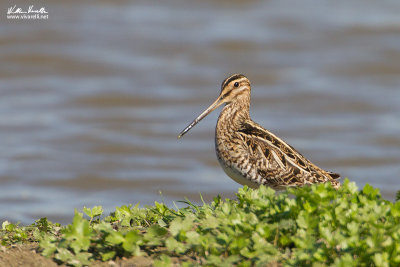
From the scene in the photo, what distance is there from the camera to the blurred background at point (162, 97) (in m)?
12.3

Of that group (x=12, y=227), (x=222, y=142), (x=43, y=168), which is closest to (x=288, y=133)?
(x=43, y=168)

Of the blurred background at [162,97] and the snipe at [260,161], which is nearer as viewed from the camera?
the snipe at [260,161]

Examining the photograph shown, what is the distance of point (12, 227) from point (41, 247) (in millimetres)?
882

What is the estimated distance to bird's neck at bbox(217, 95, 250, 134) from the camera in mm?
7993

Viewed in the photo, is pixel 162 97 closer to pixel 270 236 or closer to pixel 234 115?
pixel 234 115

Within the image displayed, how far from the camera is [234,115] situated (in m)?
8.24
